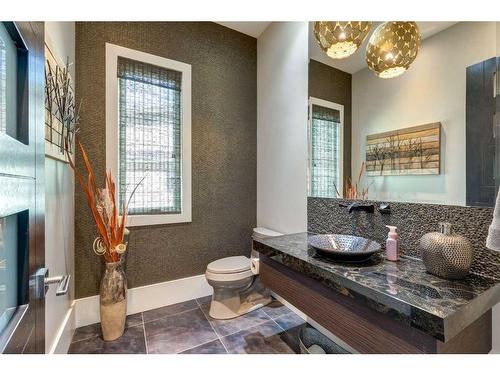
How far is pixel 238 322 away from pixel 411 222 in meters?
1.52

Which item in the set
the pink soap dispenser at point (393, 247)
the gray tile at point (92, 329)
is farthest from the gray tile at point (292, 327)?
the gray tile at point (92, 329)

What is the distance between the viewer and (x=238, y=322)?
1.92m

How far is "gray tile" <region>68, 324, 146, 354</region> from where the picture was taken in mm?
1560

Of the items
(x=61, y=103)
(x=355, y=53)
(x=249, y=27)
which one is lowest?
(x=61, y=103)

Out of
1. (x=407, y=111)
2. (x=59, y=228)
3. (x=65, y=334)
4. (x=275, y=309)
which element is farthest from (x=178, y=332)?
(x=407, y=111)

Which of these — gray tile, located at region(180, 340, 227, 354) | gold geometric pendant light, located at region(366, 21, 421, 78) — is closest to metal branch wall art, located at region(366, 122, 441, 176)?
gold geometric pendant light, located at region(366, 21, 421, 78)

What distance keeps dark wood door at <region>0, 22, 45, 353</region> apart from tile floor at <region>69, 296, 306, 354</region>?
3.54ft

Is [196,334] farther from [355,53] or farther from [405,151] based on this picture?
[355,53]

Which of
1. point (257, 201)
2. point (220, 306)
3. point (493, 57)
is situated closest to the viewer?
point (493, 57)

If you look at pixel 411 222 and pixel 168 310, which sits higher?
pixel 411 222

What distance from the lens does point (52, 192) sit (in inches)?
52.9
